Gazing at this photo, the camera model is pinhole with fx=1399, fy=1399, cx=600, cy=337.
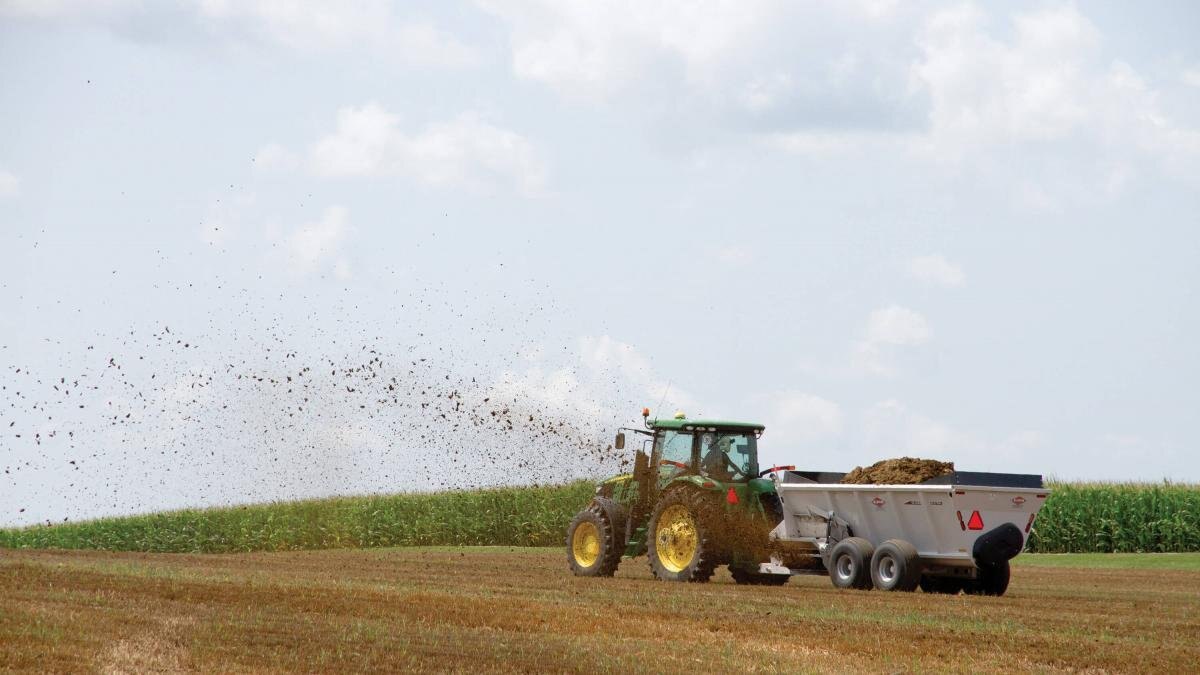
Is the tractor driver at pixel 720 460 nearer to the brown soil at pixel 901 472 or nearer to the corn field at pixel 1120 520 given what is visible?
the brown soil at pixel 901 472

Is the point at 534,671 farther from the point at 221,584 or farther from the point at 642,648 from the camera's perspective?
the point at 221,584

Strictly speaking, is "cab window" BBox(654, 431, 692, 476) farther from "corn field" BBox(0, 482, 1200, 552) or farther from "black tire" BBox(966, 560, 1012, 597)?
"corn field" BBox(0, 482, 1200, 552)

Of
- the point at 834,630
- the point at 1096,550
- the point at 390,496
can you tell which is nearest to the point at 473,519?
the point at 390,496

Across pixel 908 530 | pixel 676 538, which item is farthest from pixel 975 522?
pixel 676 538

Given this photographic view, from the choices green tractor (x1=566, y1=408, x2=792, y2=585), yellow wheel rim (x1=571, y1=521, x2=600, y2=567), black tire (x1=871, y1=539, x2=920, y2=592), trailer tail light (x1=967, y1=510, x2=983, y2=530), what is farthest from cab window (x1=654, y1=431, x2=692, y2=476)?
trailer tail light (x1=967, y1=510, x2=983, y2=530)

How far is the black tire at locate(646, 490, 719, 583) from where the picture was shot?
20.0 metres

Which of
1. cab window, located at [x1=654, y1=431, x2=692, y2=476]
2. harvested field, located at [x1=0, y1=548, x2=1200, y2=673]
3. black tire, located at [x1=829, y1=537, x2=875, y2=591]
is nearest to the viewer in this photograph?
harvested field, located at [x1=0, y1=548, x2=1200, y2=673]

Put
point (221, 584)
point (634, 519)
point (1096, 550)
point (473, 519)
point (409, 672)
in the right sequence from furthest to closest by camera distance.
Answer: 1. point (473, 519)
2. point (1096, 550)
3. point (634, 519)
4. point (221, 584)
5. point (409, 672)

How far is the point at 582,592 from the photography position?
18594mm

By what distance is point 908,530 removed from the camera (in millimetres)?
19547

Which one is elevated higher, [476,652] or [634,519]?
[634,519]

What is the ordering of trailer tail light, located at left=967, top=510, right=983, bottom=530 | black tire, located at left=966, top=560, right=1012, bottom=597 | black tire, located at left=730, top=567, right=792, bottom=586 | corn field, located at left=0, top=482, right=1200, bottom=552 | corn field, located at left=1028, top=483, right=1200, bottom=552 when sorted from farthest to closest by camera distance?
1. corn field, located at left=0, top=482, right=1200, bottom=552
2. corn field, located at left=1028, top=483, right=1200, bottom=552
3. black tire, located at left=730, top=567, right=792, bottom=586
4. black tire, located at left=966, top=560, right=1012, bottom=597
5. trailer tail light, located at left=967, top=510, right=983, bottom=530

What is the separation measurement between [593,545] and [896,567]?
5057mm

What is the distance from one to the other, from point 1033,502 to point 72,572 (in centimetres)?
1338
